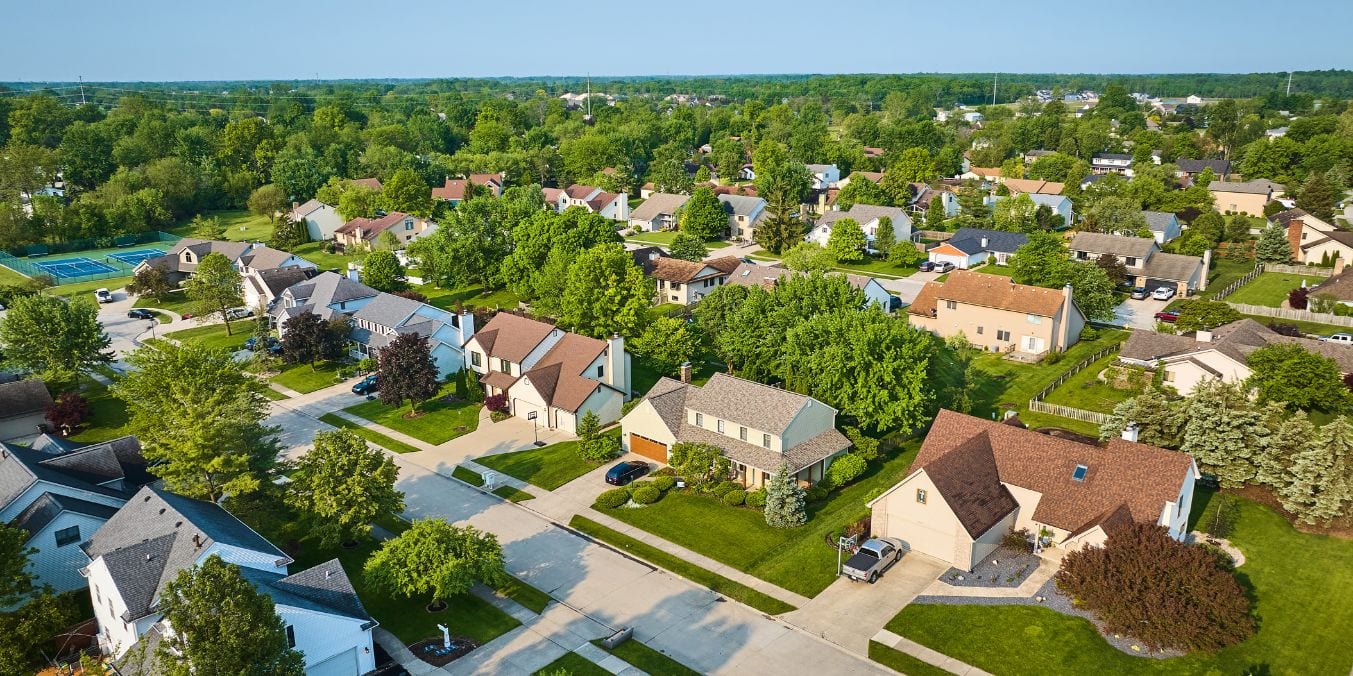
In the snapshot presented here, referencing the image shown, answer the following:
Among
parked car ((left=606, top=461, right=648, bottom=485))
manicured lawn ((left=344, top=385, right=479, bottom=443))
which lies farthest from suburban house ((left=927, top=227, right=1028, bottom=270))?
parked car ((left=606, top=461, right=648, bottom=485))

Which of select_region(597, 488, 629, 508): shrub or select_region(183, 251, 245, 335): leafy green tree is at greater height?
select_region(183, 251, 245, 335): leafy green tree

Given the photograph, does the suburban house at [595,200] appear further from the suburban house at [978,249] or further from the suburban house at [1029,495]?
the suburban house at [1029,495]

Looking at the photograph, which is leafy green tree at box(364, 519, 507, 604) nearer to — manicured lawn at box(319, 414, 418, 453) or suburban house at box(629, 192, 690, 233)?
manicured lawn at box(319, 414, 418, 453)

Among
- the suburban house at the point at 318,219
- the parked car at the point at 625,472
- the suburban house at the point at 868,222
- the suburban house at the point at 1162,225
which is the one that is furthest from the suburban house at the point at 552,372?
the suburban house at the point at 1162,225

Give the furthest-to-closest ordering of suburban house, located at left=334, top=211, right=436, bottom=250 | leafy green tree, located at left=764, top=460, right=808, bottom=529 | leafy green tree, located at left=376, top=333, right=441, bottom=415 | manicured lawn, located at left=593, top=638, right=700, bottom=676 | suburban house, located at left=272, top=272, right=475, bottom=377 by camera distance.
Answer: suburban house, located at left=334, top=211, right=436, bottom=250 → suburban house, located at left=272, top=272, right=475, bottom=377 → leafy green tree, located at left=376, top=333, right=441, bottom=415 → leafy green tree, located at left=764, top=460, right=808, bottom=529 → manicured lawn, located at left=593, top=638, right=700, bottom=676

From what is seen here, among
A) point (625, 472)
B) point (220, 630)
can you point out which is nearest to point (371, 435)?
point (625, 472)

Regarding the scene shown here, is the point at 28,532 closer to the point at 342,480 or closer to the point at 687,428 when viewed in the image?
the point at 342,480
